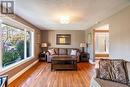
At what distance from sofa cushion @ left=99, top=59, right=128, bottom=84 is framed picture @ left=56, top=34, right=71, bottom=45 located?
719 centimetres

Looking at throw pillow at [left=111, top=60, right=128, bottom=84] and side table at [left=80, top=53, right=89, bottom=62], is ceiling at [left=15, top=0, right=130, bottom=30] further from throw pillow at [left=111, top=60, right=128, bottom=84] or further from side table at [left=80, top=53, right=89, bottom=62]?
side table at [left=80, top=53, right=89, bottom=62]

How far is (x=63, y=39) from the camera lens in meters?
10.5

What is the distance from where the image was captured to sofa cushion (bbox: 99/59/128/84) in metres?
2.90

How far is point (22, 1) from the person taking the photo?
3.42 meters

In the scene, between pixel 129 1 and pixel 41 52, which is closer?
pixel 129 1

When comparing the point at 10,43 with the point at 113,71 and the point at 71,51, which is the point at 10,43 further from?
the point at 71,51

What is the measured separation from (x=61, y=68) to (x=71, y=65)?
1.60 feet

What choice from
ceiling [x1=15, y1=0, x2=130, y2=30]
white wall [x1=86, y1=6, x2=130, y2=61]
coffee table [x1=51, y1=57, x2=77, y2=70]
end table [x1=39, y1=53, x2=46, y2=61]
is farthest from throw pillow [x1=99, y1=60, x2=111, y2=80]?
end table [x1=39, y1=53, x2=46, y2=61]

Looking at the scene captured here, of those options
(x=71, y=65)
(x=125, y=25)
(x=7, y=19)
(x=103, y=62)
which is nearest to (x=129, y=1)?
(x=125, y=25)

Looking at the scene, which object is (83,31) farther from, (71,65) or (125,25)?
(125,25)

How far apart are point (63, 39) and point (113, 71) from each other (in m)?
7.54

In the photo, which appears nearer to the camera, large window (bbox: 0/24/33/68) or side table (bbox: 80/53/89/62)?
large window (bbox: 0/24/33/68)

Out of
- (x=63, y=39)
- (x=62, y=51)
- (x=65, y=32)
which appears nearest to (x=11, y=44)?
(x=62, y=51)

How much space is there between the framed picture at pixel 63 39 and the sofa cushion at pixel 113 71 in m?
7.19
